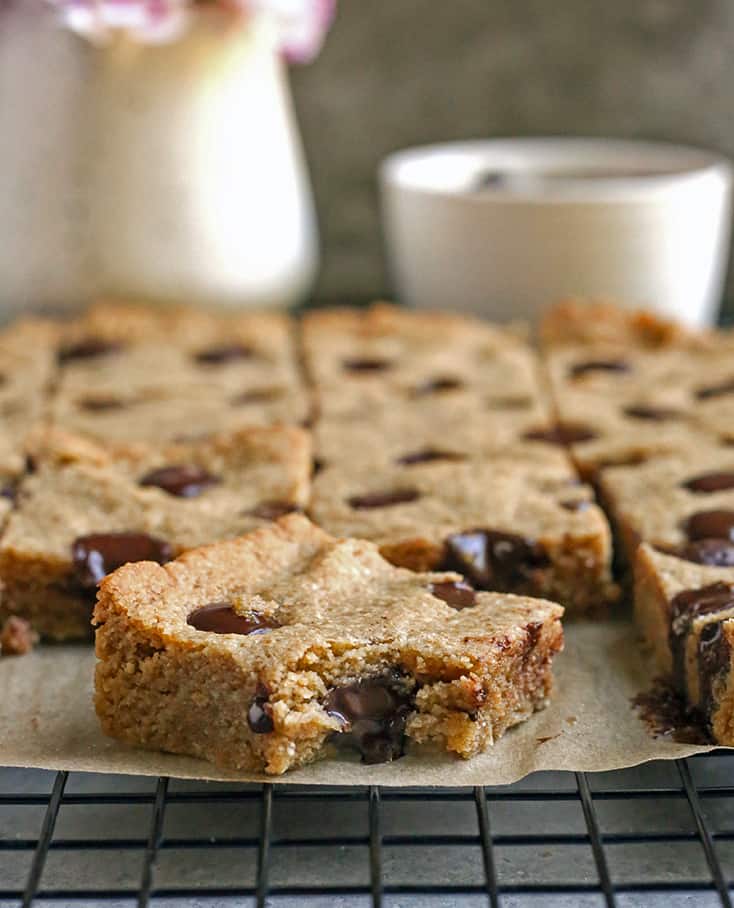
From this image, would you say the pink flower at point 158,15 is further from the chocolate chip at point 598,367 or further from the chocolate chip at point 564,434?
the chocolate chip at point 564,434

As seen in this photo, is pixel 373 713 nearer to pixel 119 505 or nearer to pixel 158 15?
pixel 119 505

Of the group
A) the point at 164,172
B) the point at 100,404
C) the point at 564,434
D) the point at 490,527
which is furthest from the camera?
the point at 164,172

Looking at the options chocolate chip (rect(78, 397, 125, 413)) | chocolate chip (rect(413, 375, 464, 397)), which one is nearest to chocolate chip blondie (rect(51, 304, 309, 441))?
chocolate chip (rect(78, 397, 125, 413))

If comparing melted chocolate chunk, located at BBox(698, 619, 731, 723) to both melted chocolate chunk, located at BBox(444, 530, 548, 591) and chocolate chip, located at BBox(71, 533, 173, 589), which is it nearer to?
melted chocolate chunk, located at BBox(444, 530, 548, 591)

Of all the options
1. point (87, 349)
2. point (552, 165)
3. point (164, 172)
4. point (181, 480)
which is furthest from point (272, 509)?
point (552, 165)

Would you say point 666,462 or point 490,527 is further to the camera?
point 666,462

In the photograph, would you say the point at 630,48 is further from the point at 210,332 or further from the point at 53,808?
the point at 53,808

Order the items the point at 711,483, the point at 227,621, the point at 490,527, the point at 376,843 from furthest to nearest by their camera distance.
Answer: the point at 711,483
the point at 490,527
the point at 227,621
the point at 376,843
